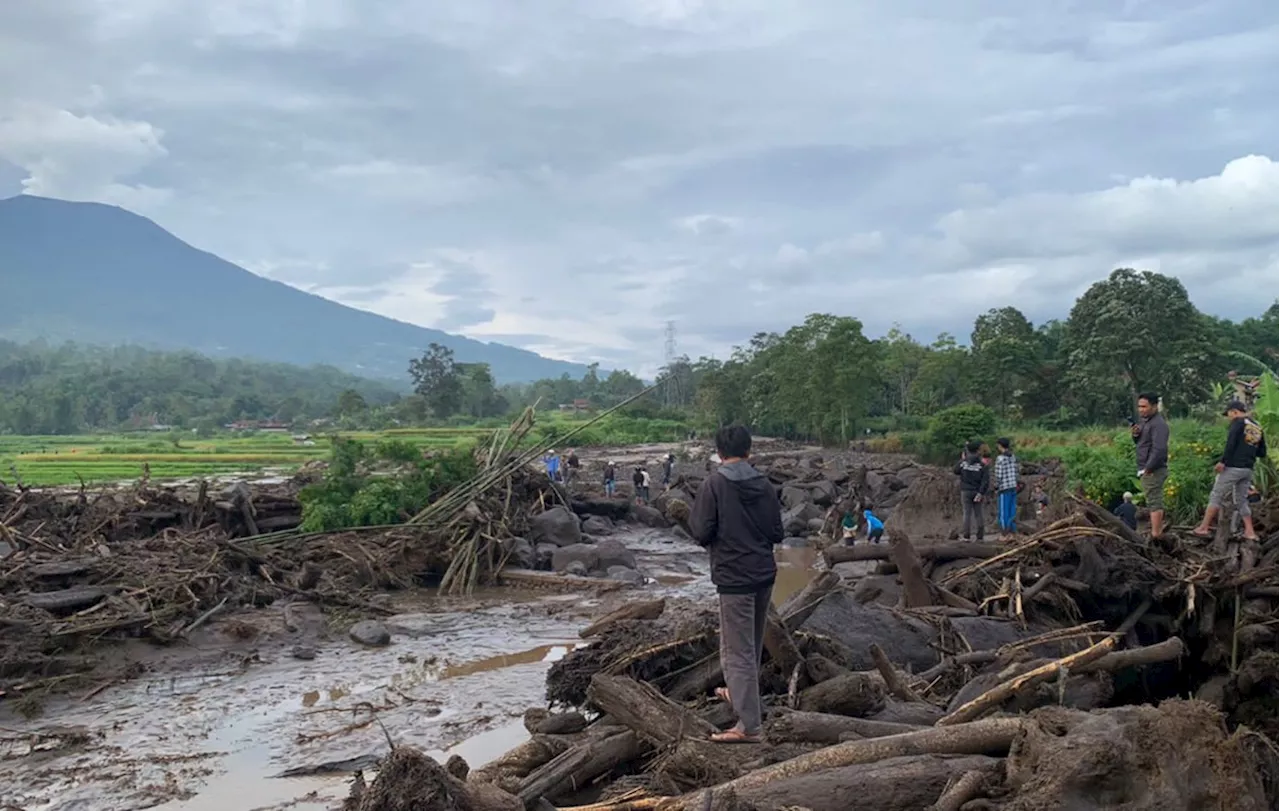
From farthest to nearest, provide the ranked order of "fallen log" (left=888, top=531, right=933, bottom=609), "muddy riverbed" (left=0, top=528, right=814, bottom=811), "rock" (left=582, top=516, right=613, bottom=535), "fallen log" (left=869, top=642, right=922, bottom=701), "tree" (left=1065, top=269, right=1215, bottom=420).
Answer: "tree" (left=1065, top=269, right=1215, bottom=420)
"rock" (left=582, top=516, right=613, bottom=535)
"fallen log" (left=888, top=531, right=933, bottom=609)
"muddy riverbed" (left=0, top=528, right=814, bottom=811)
"fallen log" (left=869, top=642, right=922, bottom=701)

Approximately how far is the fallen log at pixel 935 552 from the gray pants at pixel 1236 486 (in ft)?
7.36

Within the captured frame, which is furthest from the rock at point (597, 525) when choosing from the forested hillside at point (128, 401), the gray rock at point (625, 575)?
the forested hillside at point (128, 401)

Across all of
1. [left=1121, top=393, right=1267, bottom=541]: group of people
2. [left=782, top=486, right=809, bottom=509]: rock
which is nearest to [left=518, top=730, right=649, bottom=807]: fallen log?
[left=1121, top=393, right=1267, bottom=541]: group of people

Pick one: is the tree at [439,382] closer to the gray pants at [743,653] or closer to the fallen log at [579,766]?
the gray pants at [743,653]

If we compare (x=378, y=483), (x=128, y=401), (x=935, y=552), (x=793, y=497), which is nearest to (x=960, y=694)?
(x=935, y=552)

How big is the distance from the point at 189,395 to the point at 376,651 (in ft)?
404

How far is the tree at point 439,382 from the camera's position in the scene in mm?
102000

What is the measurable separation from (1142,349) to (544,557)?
36.9 meters

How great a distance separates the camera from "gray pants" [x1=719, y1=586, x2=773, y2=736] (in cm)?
564

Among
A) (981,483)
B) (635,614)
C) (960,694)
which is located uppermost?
(981,483)

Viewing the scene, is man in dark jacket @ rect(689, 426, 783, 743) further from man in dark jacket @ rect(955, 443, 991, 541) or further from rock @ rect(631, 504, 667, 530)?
rock @ rect(631, 504, 667, 530)

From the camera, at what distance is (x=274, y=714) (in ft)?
34.1

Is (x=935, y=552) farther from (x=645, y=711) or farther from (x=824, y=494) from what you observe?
(x=824, y=494)

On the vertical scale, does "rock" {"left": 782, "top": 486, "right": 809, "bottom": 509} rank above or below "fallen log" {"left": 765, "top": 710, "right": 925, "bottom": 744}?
below
